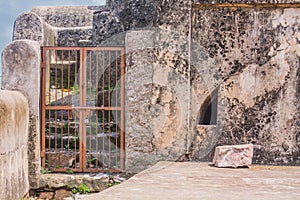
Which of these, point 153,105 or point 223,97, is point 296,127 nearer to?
point 223,97

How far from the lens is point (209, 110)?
16.7ft

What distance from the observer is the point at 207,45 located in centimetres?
469

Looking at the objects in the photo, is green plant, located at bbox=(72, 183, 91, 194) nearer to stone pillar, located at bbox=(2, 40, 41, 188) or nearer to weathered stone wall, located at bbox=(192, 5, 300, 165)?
stone pillar, located at bbox=(2, 40, 41, 188)

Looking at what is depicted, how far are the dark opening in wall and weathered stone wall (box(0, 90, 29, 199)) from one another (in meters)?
2.16

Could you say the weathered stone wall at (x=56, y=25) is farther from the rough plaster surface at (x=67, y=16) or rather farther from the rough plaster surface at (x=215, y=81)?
the rough plaster surface at (x=215, y=81)

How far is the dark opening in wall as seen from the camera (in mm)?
4762

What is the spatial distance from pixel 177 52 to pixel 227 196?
227 cm

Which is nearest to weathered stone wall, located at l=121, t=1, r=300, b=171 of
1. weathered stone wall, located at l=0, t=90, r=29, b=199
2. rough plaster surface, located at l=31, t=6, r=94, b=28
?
weathered stone wall, located at l=0, t=90, r=29, b=199

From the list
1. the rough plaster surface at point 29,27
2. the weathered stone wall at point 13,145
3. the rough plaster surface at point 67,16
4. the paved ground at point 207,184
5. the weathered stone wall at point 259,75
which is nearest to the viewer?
the paved ground at point 207,184

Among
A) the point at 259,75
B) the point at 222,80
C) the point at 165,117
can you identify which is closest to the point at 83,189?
the point at 165,117

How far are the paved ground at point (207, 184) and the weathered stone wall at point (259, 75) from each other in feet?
1.38

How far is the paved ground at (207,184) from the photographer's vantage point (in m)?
2.79

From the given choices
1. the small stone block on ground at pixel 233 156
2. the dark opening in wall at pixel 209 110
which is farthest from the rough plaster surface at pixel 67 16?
the small stone block on ground at pixel 233 156

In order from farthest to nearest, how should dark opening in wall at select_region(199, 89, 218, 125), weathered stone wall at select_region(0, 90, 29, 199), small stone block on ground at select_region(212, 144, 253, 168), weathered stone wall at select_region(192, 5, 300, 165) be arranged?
dark opening in wall at select_region(199, 89, 218, 125), weathered stone wall at select_region(192, 5, 300, 165), small stone block on ground at select_region(212, 144, 253, 168), weathered stone wall at select_region(0, 90, 29, 199)
